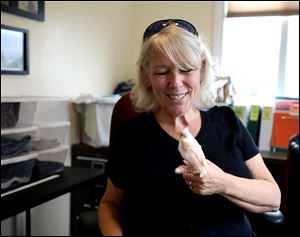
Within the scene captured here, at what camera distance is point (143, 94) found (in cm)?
→ 85

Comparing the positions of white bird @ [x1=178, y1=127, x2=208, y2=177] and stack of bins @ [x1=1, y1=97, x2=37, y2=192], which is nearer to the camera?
white bird @ [x1=178, y1=127, x2=208, y2=177]

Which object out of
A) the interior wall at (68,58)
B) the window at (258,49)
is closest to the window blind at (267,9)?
the window at (258,49)

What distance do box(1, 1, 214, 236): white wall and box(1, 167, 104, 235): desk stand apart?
370mm

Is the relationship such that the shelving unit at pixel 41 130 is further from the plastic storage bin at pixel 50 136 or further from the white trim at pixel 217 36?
the white trim at pixel 217 36

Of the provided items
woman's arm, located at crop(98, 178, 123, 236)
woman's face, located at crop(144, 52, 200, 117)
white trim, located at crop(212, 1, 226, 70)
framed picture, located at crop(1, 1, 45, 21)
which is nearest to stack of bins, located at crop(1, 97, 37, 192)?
framed picture, located at crop(1, 1, 45, 21)

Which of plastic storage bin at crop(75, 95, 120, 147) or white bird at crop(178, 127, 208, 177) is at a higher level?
white bird at crop(178, 127, 208, 177)

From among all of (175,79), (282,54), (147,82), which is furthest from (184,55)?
(282,54)

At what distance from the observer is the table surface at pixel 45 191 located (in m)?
→ 1.39

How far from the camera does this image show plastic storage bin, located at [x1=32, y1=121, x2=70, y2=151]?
1799 millimetres

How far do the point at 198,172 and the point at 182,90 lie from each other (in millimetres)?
158

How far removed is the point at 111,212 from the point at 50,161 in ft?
3.28

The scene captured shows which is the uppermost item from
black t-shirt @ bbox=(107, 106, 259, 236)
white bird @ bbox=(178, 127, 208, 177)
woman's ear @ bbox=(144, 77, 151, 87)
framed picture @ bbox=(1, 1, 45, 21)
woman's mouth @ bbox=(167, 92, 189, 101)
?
framed picture @ bbox=(1, 1, 45, 21)

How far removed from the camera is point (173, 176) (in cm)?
82

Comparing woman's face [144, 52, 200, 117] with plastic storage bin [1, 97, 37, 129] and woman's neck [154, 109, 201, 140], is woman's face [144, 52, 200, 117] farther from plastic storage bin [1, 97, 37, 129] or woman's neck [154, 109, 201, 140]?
plastic storage bin [1, 97, 37, 129]
